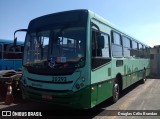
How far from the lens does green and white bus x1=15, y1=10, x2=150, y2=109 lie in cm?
689

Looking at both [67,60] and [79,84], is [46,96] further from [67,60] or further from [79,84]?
[67,60]

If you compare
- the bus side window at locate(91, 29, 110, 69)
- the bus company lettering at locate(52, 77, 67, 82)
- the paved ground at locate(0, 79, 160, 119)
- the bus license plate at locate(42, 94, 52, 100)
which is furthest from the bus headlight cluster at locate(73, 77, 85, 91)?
the paved ground at locate(0, 79, 160, 119)

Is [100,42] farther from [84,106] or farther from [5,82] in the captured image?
[5,82]

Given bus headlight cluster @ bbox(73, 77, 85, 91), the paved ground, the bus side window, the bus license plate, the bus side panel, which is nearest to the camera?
bus headlight cluster @ bbox(73, 77, 85, 91)

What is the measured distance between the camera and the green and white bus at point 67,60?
689 centimetres

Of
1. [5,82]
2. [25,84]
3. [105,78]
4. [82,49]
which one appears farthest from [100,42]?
[5,82]

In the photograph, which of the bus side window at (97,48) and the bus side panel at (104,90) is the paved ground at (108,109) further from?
the bus side window at (97,48)

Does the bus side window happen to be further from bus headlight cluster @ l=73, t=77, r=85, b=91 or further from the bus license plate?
the bus license plate

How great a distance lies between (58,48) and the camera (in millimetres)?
7379

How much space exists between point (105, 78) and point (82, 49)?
180cm

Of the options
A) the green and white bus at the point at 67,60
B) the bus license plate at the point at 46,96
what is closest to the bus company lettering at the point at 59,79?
the green and white bus at the point at 67,60

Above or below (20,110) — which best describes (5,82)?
above

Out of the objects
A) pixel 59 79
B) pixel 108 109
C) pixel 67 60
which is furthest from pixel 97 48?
pixel 108 109

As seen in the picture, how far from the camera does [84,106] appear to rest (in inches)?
271
